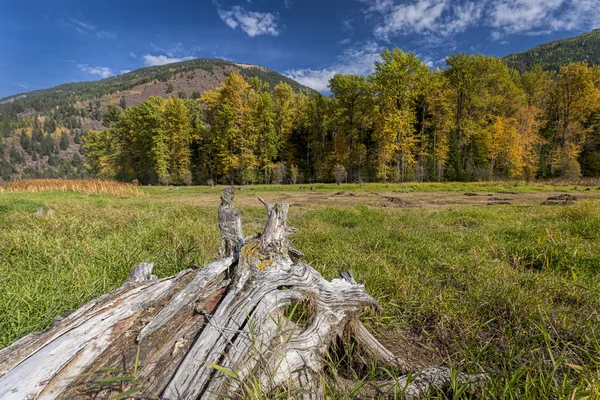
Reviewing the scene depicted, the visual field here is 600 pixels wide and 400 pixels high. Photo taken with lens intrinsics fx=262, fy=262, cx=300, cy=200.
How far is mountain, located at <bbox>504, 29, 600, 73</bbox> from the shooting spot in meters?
109

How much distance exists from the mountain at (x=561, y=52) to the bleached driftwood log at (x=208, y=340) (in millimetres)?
143000

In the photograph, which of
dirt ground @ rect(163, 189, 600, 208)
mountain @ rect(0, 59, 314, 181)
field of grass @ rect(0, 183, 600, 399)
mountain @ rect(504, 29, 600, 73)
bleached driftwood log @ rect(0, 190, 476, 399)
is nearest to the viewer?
bleached driftwood log @ rect(0, 190, 476, 399)

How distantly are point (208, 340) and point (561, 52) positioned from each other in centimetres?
18341

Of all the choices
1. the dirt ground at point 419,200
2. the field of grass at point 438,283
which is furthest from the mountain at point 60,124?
the field of grass at point 438,283

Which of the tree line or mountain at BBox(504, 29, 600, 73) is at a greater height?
mountain at BBox(504, 29, 600, 73)

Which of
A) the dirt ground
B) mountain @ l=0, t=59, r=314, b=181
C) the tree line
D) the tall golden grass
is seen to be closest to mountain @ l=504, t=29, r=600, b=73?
mountain @ l=0, t=59, r=314, b=181

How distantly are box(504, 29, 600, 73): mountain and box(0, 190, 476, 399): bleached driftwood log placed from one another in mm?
143000

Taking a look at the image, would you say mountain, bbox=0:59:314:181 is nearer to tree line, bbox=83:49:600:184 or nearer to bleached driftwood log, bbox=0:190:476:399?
tree line, bbox=83:49:600:184

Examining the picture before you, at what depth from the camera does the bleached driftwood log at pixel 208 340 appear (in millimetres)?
1271

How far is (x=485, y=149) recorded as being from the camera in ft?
101

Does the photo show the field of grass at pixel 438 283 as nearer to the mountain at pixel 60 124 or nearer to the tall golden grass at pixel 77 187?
the tall golden grass at pixel 77 187

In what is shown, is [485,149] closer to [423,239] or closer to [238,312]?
[423,239]

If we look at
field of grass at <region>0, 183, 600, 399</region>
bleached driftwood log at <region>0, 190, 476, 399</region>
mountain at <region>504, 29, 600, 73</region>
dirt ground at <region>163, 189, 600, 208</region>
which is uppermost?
mountain at <region>504, 29, 600, 73</region>

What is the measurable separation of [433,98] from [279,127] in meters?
20.6
